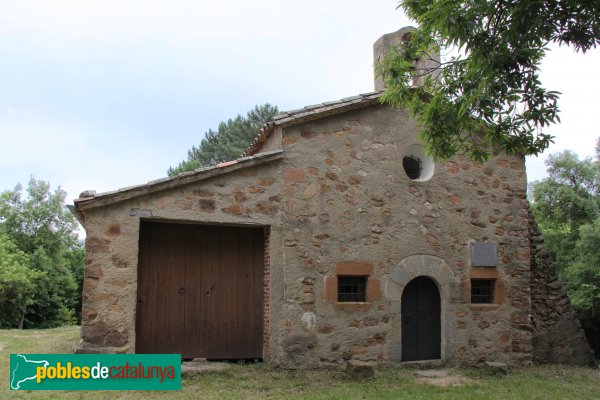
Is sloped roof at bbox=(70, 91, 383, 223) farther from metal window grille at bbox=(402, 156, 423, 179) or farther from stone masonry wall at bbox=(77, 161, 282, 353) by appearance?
metal window grille at bbox=(402, 156, 423, 179)

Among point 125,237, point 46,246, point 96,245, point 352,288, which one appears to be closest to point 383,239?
point 352,288

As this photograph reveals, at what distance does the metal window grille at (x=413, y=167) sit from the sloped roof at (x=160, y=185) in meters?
2.76

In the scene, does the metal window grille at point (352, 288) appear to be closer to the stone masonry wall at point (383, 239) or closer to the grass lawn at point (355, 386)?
the stone masonry wall at point (383, 239)

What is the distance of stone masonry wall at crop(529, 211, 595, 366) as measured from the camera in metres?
10.2

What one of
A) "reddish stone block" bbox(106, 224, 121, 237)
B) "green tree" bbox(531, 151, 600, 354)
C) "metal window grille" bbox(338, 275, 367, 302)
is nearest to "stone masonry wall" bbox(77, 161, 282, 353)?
"reddish stone block" bbox(106, 224, 121, 237)

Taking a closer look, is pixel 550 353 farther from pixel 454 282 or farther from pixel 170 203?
pixel 170 203

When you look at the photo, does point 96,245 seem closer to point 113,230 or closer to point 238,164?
point 113,230

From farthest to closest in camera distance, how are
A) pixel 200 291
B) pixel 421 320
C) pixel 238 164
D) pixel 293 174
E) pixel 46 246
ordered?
pixel 46 246 → pixel 421 320 → pixel 293 174 → pixel 200 291 → pixel 238 164

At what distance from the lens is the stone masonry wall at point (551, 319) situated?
33.5 ft

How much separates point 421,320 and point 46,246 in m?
24.0

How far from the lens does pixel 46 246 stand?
89.8 feet

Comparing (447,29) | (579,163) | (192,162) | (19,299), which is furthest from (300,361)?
(192,162)

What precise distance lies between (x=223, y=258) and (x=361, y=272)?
2.31 meters

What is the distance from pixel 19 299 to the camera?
2220 centimetres
